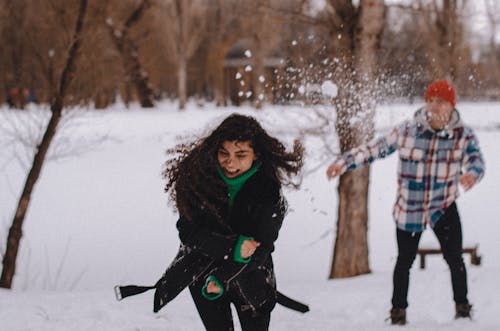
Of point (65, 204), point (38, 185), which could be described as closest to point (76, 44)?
point (65, 204)

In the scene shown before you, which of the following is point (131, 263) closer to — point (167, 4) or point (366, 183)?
point (366, 183)

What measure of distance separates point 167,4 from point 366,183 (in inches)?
944

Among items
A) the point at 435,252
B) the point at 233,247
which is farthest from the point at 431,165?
the point at 435,252

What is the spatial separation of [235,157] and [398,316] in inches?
89.7

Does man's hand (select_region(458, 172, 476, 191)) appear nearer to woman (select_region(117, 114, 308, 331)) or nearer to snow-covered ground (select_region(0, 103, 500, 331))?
snow-covered ground (select_region(0, 103, 500, 331))

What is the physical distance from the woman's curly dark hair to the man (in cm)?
122

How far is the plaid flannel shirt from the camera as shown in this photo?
3.89 metres

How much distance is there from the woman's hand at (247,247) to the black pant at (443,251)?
5.89 feet

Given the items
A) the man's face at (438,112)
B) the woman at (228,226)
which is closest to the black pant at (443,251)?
the man's face at (438,112)

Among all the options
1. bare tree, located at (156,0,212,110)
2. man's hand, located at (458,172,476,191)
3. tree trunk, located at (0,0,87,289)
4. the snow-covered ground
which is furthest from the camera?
bare tree, located at (156,0,212,110)

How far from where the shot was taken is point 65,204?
1364 cm

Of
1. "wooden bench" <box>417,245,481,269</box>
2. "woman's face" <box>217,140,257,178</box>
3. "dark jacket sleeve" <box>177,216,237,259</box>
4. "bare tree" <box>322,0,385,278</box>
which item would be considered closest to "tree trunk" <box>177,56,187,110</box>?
"wooden bench" <box>417,245,481,269</box>

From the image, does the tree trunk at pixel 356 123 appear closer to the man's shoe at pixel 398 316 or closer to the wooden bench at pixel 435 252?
the wooden bench at pixel 435 252

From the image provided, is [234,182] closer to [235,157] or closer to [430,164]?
[235,157]
